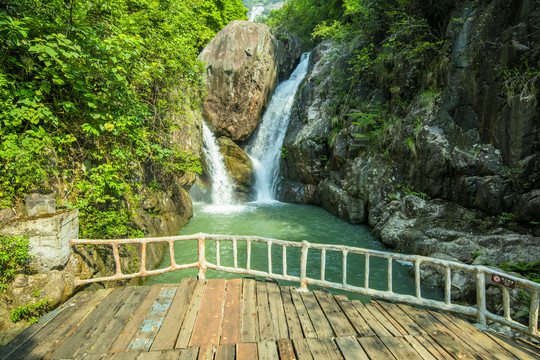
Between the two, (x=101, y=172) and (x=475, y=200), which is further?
(x=475, y=200)

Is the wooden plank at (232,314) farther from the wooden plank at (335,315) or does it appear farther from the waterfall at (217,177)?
the waterfall at (217,177)

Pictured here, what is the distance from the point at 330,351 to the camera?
289cm

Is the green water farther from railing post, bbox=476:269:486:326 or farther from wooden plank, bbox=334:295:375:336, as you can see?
railing post, bbox=476:269:486:326

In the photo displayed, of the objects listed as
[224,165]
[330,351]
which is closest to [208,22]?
[224,165]

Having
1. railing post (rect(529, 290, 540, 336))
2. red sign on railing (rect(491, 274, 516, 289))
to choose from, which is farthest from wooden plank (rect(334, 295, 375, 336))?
railing post (rect(529, 290, 540, 336))

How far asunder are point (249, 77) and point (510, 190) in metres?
16.0

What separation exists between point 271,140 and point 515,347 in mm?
16939

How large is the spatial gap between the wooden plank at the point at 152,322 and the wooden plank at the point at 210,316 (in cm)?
50

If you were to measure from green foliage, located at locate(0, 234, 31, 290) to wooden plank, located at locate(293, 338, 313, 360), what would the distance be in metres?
3.88

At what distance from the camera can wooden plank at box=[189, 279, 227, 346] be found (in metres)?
3.08

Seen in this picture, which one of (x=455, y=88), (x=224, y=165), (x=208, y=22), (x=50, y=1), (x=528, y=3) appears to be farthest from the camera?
(x=208, y=22)

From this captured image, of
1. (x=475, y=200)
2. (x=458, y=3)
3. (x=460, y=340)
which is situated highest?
(x=458, y=3)

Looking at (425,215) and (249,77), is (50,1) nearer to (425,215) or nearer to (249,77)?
(425,215)

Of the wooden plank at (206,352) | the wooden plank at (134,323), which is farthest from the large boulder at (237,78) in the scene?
the wooden plank at (206,352)
